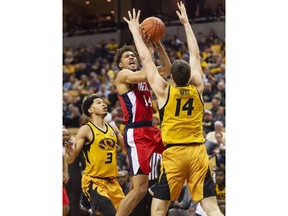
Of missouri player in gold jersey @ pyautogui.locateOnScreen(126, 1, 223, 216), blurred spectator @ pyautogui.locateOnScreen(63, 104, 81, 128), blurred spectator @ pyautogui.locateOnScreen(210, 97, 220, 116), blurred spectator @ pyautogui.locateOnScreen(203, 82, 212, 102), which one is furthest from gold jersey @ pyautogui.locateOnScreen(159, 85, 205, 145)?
blurred spectator @ pyautogui.locateOnScreen(63, 104, 81, 128)

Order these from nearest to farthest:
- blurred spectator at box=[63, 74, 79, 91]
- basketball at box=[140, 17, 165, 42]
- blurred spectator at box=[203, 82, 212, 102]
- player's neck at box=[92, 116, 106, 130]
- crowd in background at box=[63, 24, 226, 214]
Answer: basketball at box=[140, 17, 165, 42]
player's neck at box=[92, 116, 106, 130]
crowd in background at box=[63, 24, 226, 214]
blurred spectator at box=[203, 82, 212, 102]
blurred spectator at box=[63, 74, 79, 91]

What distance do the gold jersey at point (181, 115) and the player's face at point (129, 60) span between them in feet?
3.94

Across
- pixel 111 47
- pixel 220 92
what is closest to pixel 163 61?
pixel 220 92

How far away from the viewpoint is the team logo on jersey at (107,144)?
8.16 meters

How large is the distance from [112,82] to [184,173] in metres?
9.01

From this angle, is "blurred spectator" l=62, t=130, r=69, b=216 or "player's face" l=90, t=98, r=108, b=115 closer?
"player's face" l=90, t=98, r=108, b=115

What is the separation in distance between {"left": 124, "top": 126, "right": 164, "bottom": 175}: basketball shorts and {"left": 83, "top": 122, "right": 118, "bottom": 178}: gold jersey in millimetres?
298

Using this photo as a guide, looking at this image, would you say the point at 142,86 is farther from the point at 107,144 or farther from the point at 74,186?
the point at 74,186

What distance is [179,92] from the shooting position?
7.01m

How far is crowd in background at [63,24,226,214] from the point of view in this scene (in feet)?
35.7

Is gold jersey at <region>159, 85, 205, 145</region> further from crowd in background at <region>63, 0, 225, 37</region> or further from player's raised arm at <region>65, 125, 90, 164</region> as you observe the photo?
crowd in background at <region>63, 0, 225, 37</region>

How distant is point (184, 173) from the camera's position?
276 inches
